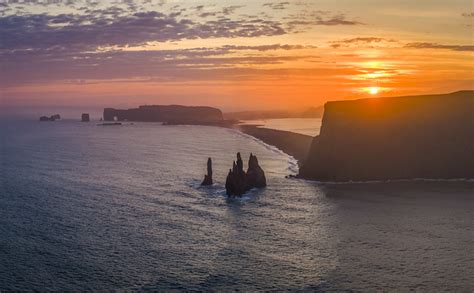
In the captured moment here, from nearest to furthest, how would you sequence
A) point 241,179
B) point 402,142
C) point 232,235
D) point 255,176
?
point 232,235, point 241,179, point 255,176, point 402,142

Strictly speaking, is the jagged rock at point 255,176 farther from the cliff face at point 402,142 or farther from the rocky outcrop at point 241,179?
the cliff face at point 402,142

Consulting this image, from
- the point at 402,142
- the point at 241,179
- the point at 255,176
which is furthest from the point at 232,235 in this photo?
the point at 402,142

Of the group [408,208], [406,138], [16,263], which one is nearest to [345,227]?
[408,208]

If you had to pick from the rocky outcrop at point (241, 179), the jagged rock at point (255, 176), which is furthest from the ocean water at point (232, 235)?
the jagged rock at point (255, 176)

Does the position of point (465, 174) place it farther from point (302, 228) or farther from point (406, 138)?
point (302, 228)

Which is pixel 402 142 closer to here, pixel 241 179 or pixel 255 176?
pixel 255 176

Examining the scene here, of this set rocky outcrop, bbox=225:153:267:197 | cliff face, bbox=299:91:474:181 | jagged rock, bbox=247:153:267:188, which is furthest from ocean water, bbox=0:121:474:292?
cliff face, bbox=299:91:474:181
